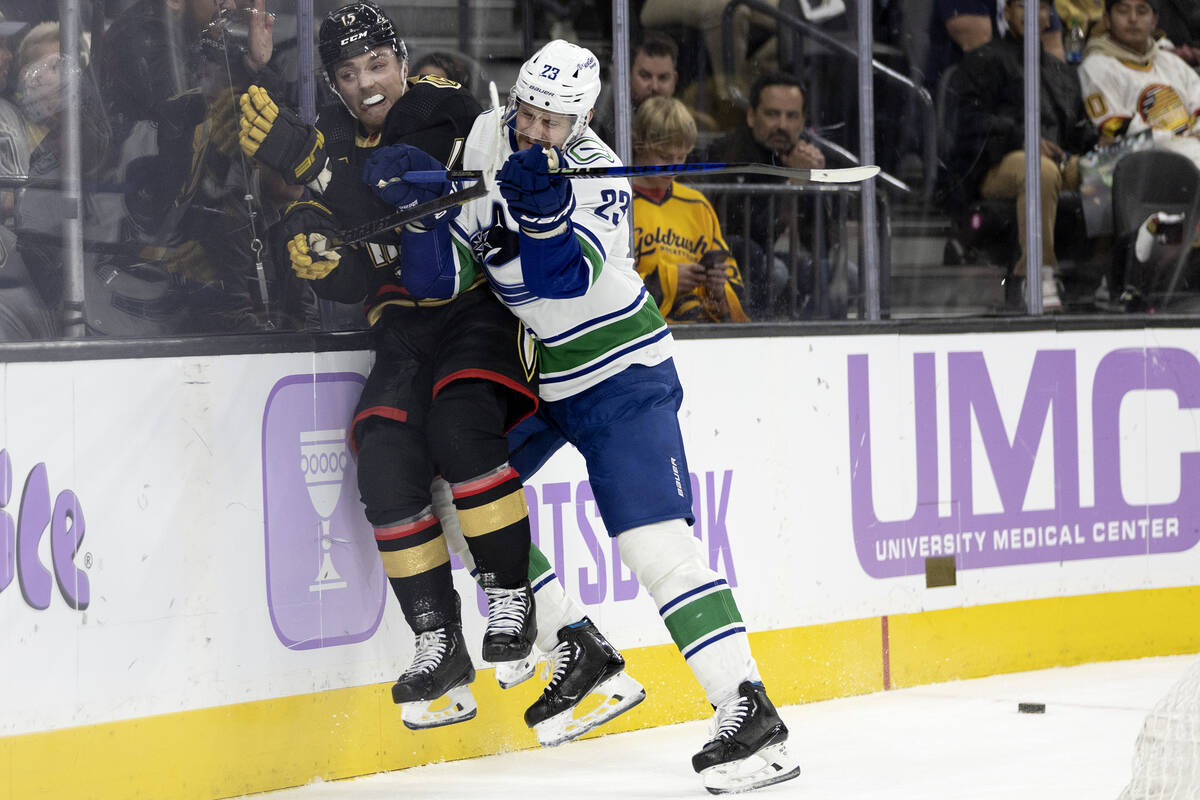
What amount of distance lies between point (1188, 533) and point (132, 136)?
3423mm

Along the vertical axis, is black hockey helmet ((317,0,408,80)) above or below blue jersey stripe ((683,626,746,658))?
above

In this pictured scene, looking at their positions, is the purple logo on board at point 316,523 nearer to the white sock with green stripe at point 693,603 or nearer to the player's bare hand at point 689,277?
the white sock with green stripe at point 693,603

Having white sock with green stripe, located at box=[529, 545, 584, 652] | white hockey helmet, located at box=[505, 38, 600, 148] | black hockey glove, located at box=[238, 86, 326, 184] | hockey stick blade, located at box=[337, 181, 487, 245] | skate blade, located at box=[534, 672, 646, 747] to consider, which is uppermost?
white hockey helmet, located at box=[505, 38, 600, 148]

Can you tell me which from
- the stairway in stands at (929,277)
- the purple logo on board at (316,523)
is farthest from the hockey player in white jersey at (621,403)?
the stairway in stands at (929,277)

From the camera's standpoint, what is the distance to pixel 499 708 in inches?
150

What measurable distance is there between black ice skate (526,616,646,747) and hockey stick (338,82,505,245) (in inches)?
35.8

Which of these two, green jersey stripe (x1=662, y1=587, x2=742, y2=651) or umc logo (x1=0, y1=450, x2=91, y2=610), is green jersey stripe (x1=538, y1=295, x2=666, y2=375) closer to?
green jersey stripe (x1=662, y1=587, x2=742, y2=651)

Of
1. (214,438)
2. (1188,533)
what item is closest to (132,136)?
(214,438)

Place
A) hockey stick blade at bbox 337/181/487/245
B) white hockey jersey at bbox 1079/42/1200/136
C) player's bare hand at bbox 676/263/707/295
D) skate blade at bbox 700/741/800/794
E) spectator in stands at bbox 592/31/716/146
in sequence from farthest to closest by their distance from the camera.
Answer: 1. white hockey jersey at bbox 1079/42/1200/136
2. player's bare hand at bbox 676/263/707/295
3. spectator in stands at bbox 592/31/716/146
4. skate blade at bbox 700/741/800/794
5. hockey stick blade at bbox 337/181/487/245

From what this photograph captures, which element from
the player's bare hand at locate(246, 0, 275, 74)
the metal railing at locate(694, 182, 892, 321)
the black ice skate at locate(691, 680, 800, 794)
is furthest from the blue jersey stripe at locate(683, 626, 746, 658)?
the player's bare hand at locate(246, 0, 275, 74)

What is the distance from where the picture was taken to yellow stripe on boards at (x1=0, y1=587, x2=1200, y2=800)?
3119mm

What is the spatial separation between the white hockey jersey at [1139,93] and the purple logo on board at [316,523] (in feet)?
8.72

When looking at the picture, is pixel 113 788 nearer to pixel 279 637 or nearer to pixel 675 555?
pixel 279 637

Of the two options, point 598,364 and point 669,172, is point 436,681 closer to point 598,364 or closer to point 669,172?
point 598,364
